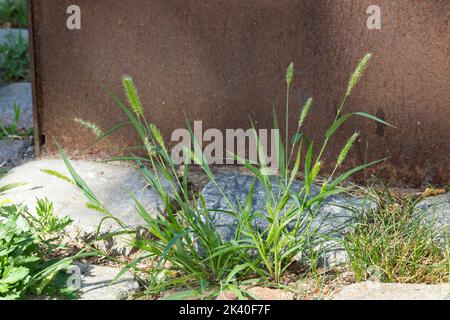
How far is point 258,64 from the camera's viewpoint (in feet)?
9.63

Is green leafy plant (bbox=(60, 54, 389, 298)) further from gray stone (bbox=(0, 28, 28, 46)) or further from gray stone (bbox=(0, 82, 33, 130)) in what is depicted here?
gray stone (bbox=(0, 28, 28, 46))

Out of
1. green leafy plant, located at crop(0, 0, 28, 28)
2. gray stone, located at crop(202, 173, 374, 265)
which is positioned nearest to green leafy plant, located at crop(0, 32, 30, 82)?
green leafy plant, located at crop(0, 0, 28, 28)

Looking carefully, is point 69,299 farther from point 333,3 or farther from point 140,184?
point 333,3

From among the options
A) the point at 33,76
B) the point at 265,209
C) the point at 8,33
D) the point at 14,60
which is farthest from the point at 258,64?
the point at 8,33

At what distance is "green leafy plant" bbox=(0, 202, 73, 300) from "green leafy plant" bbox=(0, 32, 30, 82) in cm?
230

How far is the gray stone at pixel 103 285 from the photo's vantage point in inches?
87.5

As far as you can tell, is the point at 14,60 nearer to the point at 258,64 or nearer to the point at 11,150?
the point at 11,150

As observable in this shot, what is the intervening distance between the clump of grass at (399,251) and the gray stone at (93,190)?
808 millimetres

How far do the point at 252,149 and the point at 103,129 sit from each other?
2.22 ft

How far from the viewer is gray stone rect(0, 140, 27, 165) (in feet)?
10.9

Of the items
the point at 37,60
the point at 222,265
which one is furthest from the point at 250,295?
the point at 37,60

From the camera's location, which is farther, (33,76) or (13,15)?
(13,15)

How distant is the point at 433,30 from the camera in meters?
2.79

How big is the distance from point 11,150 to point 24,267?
1.36 metres
